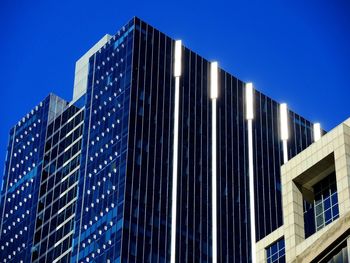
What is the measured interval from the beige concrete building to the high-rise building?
75.9 metres

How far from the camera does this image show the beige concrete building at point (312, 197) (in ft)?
242

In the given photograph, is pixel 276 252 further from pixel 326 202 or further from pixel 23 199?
pixel 23 199

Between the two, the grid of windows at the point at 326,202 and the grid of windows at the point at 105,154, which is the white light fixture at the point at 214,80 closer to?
the grid of windows at the point at 105,154

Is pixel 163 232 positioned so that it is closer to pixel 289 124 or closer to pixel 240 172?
pixel 240 172

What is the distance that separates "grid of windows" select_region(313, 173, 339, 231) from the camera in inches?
2948

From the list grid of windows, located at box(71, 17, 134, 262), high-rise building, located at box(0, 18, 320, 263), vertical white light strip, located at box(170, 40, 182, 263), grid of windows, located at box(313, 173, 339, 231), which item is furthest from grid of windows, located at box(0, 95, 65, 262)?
grid of windows, located at box(313, 173, 339, 231)

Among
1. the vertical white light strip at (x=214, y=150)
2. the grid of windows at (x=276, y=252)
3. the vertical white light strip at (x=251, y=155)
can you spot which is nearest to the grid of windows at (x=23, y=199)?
the vertical white light strip at (x=214, y=150)

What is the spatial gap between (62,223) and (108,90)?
23227mm

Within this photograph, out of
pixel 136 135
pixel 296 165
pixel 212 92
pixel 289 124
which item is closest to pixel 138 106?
pixel 136 135

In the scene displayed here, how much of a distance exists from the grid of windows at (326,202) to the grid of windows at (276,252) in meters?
4.44

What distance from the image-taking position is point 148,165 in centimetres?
16625

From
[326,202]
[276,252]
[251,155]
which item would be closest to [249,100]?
[251,155]

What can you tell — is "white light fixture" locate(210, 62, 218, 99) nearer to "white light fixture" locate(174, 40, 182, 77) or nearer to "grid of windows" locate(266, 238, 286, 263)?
"white light fixture" locate(174, 40, 182, 77)

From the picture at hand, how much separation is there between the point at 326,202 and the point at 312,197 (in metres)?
2.83
